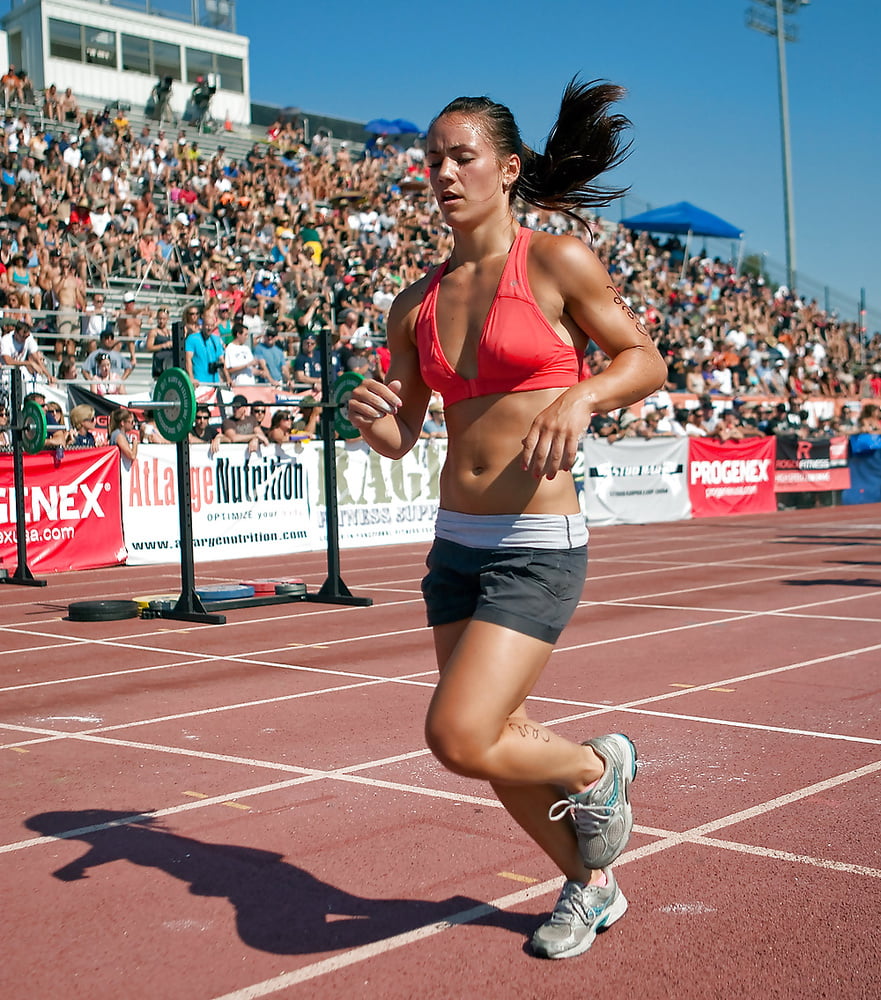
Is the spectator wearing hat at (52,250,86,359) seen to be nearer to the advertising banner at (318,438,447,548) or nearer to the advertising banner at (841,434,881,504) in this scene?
the advertising banner at (318,438,447,548)

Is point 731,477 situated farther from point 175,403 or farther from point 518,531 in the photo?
point 518,531

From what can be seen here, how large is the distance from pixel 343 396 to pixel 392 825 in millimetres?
7146

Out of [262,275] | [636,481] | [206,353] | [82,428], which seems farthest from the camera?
[262,275]

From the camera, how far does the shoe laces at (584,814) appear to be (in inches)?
132

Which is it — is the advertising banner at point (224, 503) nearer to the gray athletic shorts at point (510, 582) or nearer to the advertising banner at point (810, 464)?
the advertising banner at point (810, 464)

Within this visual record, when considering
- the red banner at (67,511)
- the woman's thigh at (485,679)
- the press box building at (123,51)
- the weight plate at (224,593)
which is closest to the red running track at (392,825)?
the woman's thigh at (485,679)

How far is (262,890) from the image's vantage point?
3.90m

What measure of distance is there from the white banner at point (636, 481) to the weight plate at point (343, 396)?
32.2 ft

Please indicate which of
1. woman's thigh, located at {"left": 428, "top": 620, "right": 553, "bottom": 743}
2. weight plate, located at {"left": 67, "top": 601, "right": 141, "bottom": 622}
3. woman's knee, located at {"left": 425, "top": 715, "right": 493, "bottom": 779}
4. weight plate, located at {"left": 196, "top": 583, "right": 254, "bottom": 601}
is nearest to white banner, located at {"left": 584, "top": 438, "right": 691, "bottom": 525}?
weight plate, located at {"left": 196, "top": 583, "right": 254, "bottom": 601}

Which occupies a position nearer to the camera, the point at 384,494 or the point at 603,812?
the point at 603,812

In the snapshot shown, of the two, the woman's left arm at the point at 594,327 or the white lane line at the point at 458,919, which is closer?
the woman's left arm at the point at 594,327

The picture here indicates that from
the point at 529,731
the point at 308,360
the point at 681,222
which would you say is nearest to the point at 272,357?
the point at 308,360

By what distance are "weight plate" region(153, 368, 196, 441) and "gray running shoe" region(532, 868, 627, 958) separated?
735cm

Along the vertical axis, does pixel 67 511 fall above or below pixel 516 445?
below
